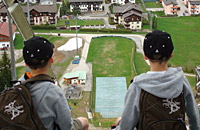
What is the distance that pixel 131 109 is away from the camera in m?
2.78

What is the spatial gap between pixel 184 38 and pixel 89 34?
1020 cm

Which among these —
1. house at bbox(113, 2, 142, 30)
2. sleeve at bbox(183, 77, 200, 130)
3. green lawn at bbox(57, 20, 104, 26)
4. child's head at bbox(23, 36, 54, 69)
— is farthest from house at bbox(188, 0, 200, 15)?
child's head at bbox(23, 36, 54, 69)

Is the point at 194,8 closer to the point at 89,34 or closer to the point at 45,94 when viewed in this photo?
the point at 89,34

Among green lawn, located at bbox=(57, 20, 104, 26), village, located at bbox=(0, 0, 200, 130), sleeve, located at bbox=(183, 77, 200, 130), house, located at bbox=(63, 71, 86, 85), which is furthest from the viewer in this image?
green lawn, located at bbox=(57, 20, 104, 26)

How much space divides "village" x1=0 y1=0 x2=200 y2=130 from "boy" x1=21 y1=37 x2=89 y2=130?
13.2ft

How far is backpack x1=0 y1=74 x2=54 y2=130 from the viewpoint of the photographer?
8.46 feet

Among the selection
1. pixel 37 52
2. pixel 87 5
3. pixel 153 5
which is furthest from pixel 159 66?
pixel 153 5

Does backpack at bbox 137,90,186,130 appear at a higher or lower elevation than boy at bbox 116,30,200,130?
lower

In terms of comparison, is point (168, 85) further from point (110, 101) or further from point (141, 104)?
point (110, 101)

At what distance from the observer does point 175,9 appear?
4038 centimetres

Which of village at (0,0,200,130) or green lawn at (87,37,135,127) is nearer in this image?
village at (0,0,200,130)

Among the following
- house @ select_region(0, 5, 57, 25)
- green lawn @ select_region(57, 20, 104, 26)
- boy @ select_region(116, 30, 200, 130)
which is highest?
boy @ select_region(116, 30, 200, 130)

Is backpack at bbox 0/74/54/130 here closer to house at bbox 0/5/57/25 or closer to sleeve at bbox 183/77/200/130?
sleeve at bbox 183/77/200/130

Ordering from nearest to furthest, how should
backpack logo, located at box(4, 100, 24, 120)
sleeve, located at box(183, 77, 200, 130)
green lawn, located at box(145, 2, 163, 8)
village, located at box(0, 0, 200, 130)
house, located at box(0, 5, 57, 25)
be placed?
1. backpack logo, located at box(4, 100, 24, 120)
2. sleeve, located at box(183, 77, 200, 130)
3. village, located at box(0, 0, 200, 130)
4. house, located at box(0, 5, 57, 25)
5. green lawn, located at box(145, 2, 163, 8)
